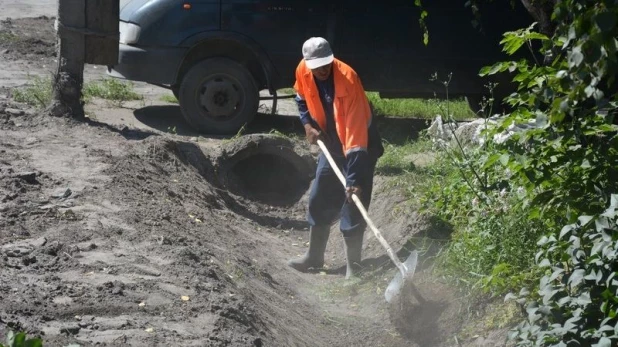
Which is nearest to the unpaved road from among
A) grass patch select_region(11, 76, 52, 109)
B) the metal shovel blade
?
grass patch select_region(11, 76, 52, 109)

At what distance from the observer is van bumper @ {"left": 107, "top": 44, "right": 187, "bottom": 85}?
1140cm

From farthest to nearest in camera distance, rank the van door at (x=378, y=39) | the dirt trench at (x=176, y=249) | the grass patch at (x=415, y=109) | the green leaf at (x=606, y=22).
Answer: the grass patch at (x=415, y=109)
the van door at (x=378, y=39)
the dirt trench at (x=176, y=249)
the green leaf at (x=606, y=22)

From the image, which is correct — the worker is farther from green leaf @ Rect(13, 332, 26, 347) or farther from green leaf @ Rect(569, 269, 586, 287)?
green leaf @ Rect(13, 332, 26, 347)

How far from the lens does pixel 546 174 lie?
518cm

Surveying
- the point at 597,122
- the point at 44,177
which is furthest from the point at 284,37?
the point at 597,122

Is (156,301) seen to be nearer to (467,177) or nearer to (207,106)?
(467,177)

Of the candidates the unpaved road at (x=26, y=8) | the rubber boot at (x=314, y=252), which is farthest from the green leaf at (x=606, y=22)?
the unpaved road at (x=26, y=8)

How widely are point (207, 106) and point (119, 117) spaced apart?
1.29 metres

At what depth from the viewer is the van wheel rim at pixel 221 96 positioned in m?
11.6

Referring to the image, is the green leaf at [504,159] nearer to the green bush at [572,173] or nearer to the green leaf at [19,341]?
the green bush at [572,173]

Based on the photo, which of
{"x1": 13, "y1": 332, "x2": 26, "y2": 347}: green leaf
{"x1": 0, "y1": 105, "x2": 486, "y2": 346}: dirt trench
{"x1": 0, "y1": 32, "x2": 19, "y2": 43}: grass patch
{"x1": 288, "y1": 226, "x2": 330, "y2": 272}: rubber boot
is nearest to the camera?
{"x1": 13, "y1": 332, "x2": 26, "y2": 347}: green leaf

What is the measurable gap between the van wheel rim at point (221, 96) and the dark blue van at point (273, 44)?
0.04 feet

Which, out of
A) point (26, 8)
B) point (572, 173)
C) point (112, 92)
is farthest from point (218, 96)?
point (26, 8)

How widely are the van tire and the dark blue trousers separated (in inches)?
134
